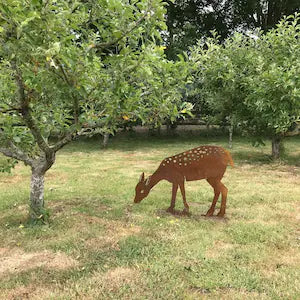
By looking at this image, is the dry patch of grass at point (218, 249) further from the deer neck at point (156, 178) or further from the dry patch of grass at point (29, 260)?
the dry patch of grass at point (29, 260)

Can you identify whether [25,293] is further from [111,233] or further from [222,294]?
[222,294]

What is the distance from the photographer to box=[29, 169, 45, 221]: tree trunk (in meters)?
Answer: 6.55

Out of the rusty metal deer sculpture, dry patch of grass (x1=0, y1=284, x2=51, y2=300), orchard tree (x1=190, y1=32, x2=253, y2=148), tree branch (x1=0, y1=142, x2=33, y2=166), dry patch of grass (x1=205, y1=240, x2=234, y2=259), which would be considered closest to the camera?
dry patch of grass (x1=0, y1=284, x2=51, y2=300)

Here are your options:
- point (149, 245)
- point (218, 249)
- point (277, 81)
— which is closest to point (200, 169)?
point (218, 249)

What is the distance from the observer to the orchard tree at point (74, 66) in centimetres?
371

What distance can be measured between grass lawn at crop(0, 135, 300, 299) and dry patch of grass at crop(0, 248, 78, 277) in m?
0.02

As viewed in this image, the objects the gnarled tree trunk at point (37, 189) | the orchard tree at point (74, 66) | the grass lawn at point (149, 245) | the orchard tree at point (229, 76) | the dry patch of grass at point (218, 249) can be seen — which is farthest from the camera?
the orchard tree at point (229, 76)

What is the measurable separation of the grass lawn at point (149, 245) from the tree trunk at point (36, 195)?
1.04ft

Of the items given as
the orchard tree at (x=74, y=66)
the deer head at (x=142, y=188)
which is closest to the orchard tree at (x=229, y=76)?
the deer head at (x=142, y=188)

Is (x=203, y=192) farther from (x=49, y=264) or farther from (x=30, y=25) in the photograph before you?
(x=30, y=25)

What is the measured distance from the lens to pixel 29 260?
5.13 metres

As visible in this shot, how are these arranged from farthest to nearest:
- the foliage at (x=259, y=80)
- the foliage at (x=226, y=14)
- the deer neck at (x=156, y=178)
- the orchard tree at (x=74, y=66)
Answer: the foliage at (x=226, y=14), the foliage at (x=259, y=80), the deer neck at (x=156, y=178), the orchard tree at (x=74, y=66)

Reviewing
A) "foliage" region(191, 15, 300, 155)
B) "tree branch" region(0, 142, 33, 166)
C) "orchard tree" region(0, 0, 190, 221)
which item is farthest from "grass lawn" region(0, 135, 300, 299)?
"foliage" region(191, 15, 300, 155)

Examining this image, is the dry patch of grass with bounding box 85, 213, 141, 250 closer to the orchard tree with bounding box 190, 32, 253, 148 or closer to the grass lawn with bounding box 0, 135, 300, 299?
the grass lawn with bounding box 0, 135, 300, 299
